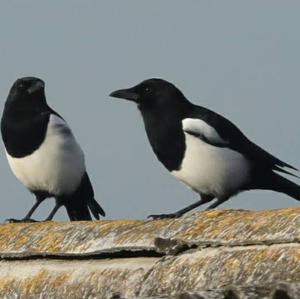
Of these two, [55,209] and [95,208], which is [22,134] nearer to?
[55,209]

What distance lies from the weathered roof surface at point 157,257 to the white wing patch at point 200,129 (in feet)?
5.51

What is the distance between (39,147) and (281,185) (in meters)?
1.69

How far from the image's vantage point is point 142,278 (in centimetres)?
406

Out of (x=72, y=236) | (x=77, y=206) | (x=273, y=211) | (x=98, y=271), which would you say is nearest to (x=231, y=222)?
(x=273, y=211)

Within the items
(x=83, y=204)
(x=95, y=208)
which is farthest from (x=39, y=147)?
(x=95, y=208)

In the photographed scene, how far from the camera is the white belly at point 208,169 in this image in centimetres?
683

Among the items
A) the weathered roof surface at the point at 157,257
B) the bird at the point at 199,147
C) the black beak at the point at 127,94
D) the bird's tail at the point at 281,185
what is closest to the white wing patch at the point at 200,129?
the bird at the point at 199,147

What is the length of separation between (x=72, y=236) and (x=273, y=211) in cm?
98

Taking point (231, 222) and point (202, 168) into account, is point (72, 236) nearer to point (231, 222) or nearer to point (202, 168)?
point (231, 222)

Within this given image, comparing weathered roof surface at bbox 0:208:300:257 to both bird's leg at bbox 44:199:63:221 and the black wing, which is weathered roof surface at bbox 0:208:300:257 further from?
bird's leg at bbox 44:199:63:221

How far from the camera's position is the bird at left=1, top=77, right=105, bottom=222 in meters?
8.09

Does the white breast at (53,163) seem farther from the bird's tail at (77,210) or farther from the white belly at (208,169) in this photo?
the white belly at (208,169)

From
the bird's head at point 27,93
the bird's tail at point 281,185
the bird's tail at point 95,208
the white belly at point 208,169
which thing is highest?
the bird's head at point 27,93

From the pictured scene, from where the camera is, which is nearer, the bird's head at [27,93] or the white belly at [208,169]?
the white belly at [208,169]
